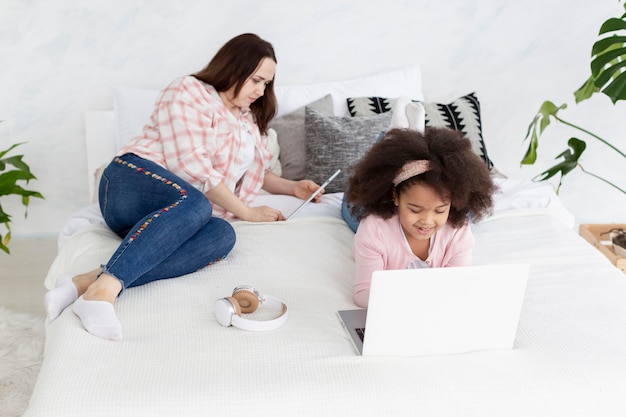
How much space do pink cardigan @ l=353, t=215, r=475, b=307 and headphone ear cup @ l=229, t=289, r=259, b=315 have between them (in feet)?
0.86

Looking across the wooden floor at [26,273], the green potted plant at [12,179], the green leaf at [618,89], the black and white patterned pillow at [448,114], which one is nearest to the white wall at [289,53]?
the wooden floor at [26,273]

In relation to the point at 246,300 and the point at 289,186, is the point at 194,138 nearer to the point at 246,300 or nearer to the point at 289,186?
the point at 289,186

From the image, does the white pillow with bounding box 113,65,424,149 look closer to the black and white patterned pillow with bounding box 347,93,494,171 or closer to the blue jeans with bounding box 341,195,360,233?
the black and white patterned pillow with bounding box 347,93,494,171

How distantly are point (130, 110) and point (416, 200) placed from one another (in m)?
1.42

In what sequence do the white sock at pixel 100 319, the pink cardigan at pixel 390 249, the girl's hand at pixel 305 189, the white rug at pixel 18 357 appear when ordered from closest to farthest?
the white sock at pixel 100 319 < the pink cardigan at pixel 390 249 < the white rug at pixel 18 357 < the girl's hand at pixel 305 189

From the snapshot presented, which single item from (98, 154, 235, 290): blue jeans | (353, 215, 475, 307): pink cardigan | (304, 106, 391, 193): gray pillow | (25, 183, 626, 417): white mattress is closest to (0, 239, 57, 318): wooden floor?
(98, 154, 235, 290): blue jeans

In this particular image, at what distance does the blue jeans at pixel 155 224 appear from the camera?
1646 mm

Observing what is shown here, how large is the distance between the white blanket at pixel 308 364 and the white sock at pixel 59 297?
0.04 metres

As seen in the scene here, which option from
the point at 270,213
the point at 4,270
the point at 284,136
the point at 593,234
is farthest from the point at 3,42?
the point at 593,234

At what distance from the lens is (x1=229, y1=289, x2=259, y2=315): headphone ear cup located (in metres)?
1.56

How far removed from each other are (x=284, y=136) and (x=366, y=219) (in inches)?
37.8

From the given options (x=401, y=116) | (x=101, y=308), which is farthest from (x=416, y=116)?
(x=101, y=308)

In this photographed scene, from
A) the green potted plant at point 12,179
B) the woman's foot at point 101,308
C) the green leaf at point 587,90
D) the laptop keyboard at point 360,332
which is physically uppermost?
the green leaf at point 587,90

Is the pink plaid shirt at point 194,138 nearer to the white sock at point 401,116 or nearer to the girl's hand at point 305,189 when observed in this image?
the girl's hand at point 305,189
